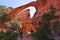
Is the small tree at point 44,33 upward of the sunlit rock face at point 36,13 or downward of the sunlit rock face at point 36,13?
downward

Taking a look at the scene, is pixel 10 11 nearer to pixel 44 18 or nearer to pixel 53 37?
pixel 44 18

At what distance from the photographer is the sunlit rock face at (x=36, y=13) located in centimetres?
3558

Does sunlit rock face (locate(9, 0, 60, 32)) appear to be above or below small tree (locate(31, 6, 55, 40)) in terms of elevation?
above

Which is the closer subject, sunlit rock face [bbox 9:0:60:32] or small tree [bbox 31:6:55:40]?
small tree [bbox 31:6:55:40]

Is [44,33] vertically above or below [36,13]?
below

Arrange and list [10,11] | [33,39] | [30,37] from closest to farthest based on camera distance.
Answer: [33,39]
[30,37]
[10,11]

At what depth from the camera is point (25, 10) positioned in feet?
135

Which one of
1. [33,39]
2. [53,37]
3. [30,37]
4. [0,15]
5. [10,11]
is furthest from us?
[10,11]

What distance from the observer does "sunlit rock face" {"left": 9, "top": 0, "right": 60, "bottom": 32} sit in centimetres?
3558

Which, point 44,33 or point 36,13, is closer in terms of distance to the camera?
point 44,33

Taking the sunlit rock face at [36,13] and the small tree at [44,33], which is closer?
the small tree at [44,33]

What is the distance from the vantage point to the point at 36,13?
132 feet

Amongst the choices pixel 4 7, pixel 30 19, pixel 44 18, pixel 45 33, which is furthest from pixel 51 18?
pixel 4 7

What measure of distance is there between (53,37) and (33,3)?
16054mm
